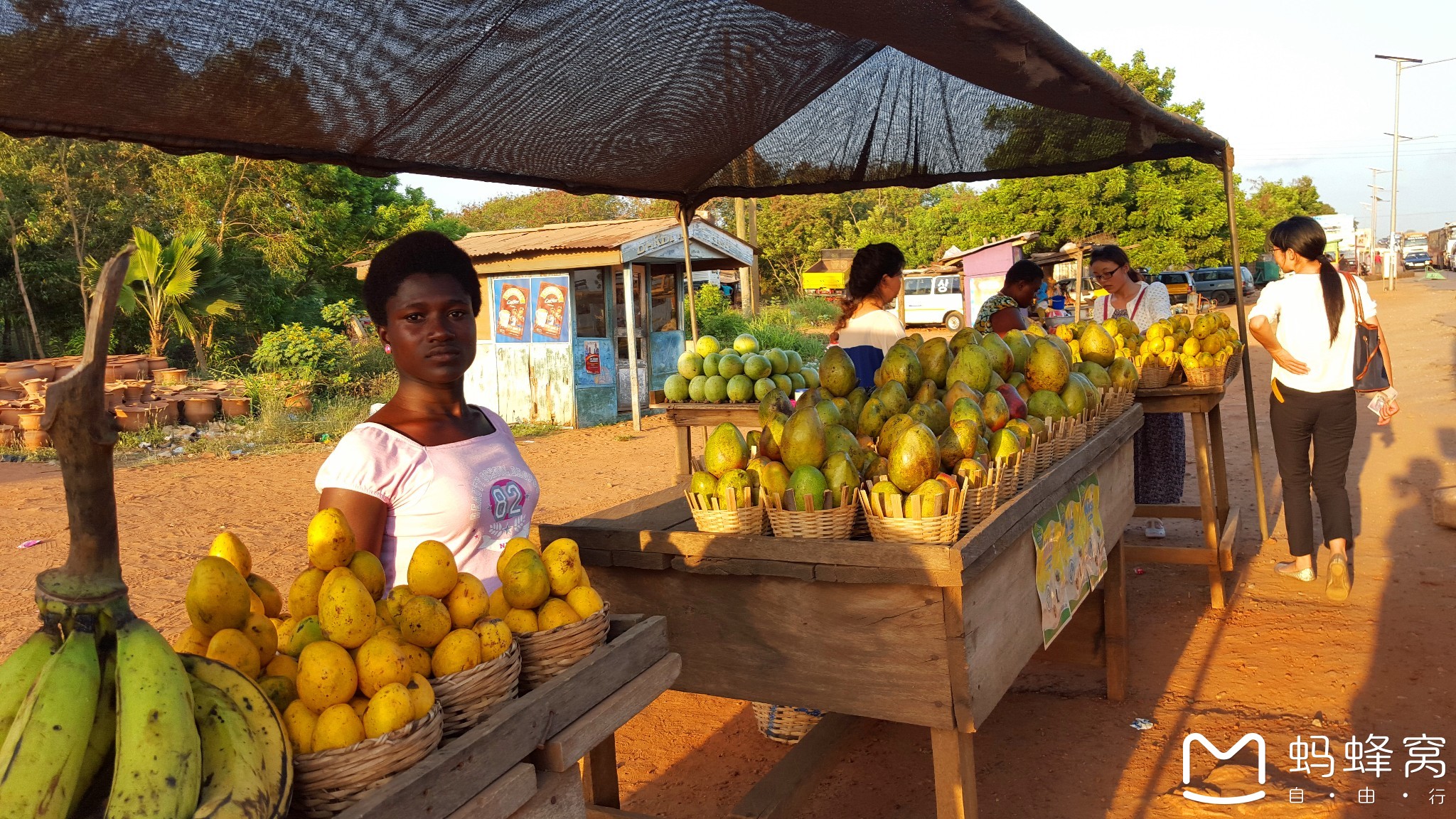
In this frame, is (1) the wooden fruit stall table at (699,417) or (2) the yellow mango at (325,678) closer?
(2) the yellow mango at (325,678)

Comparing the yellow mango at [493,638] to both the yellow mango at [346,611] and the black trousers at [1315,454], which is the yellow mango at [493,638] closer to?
the yellow mango at [346,611]

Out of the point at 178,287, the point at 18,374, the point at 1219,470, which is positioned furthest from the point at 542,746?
the point at 178,287

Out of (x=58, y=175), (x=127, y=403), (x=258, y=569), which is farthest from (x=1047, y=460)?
(x=58, y=175)

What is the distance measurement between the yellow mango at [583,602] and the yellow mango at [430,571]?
0.24 m

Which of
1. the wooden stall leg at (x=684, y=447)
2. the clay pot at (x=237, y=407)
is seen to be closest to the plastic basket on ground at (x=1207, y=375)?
the wooden stall leg at (x=684, y=447)

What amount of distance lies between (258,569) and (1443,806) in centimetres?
698

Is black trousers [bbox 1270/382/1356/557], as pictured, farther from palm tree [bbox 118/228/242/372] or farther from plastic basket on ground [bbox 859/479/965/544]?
palm tree [bbox 118/228/242/372]

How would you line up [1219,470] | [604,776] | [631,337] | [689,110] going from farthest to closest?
1. [631,337]
2. [1219,470]
3. [689,110]
4. [604,776]

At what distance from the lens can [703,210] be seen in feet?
111

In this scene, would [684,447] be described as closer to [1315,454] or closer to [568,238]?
[1315,454]

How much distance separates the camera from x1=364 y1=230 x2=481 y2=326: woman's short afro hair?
7.57ft

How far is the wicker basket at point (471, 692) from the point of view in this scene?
153 cm

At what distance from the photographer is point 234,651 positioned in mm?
1446

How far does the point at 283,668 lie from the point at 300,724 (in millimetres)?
151
